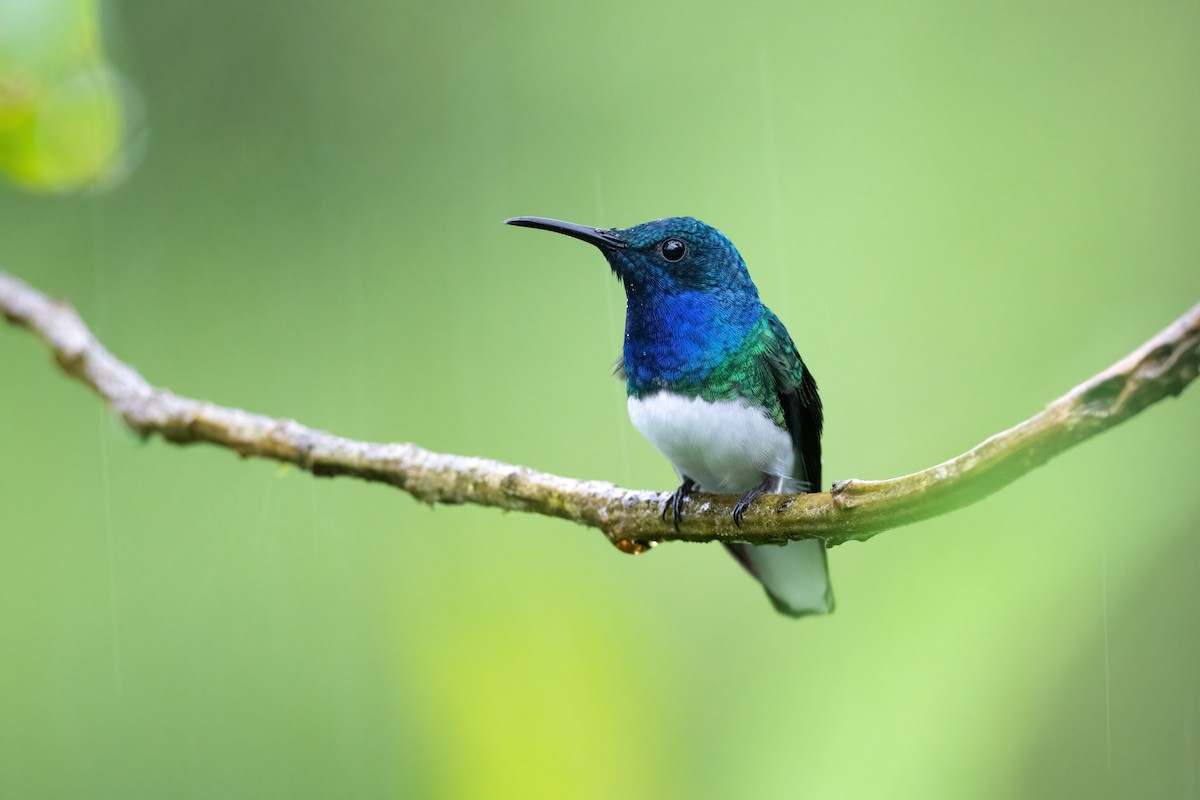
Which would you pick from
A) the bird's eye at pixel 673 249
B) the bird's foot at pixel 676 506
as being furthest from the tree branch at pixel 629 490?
the bird's eye at pixel 673 249

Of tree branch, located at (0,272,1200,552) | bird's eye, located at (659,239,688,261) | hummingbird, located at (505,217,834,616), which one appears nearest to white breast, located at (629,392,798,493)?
hummingbird, located at (505,217,834,616)

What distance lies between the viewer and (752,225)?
169 inches

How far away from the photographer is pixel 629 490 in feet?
6.64

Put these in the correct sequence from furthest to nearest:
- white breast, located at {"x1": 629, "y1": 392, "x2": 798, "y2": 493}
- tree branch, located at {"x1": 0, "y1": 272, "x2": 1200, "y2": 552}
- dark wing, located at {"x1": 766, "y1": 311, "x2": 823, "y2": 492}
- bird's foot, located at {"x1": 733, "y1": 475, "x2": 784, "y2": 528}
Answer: dark wing, located at {"x1": 766, "y1": 311, "x2": 823, "y2": 492}, white breast, located at {"x1": 629, "y1": 392, "x2": 798, "y2": 493}, bird's foot, located at {"x1": 733, "y1": 475, "x2": 784, "y2": 528}, tree branch, located at {"x1": 0, "y1": 272, "x2": 1200, "y2": 552}

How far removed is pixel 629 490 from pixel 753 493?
26cm

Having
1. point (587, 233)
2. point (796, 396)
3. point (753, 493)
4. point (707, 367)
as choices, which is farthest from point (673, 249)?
point (753, 493)

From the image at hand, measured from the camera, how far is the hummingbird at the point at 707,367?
2.28m

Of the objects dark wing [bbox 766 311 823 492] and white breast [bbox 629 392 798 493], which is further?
dark wing [bbox 766 311 823 492]

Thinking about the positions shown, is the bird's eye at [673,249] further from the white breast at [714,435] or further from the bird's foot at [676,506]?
the bird's foot at [676,506]

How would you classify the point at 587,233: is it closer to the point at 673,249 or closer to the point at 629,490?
the point at 673,249

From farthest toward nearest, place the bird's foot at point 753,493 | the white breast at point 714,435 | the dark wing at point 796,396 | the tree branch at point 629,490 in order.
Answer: the dark wing at point 796,396, the white breast at point 714,435, the bird's foot at point 753,493, the tree branch at point 629,490

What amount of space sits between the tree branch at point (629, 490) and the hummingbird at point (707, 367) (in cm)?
14

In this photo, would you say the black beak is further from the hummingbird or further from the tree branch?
the tree branch

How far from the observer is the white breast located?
2256mm
